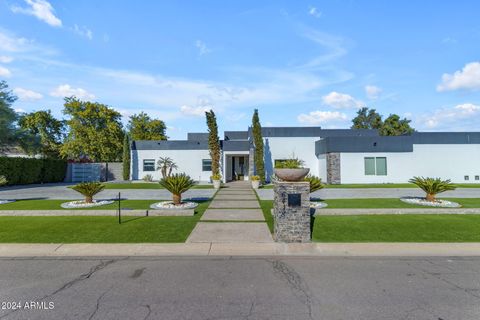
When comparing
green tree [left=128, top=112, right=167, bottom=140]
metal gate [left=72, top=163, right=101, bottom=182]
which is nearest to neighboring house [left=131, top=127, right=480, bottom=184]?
metal gate [left=72, top=163, right=101, bottom=182]

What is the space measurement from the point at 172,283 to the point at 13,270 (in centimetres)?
350

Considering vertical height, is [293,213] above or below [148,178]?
below

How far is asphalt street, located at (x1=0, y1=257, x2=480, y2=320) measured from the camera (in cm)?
Result: 382

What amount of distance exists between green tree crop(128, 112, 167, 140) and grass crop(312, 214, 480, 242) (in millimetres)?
44376

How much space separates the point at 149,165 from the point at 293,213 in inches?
935

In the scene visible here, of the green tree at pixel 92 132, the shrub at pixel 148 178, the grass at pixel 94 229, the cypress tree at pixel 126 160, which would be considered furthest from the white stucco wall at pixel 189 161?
the grass at pixel 94 229

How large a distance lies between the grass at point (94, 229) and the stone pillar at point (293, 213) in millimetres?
2815

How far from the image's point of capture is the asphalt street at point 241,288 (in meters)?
3.82

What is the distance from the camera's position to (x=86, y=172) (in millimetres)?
30406

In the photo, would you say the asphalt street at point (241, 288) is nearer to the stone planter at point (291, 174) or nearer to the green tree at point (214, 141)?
the stone planter at point (291, 174)

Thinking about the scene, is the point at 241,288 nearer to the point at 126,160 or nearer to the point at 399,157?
the point at 399,157

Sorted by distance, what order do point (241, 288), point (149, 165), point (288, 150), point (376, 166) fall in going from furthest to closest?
point (149, 165), point (288, 150), point (376, 166), point (241, 288)

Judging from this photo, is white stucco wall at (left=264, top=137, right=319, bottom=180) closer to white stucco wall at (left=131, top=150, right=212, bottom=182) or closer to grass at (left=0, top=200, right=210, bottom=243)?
white stucco wall at (left=131, top=150, right=212, bottom=182)

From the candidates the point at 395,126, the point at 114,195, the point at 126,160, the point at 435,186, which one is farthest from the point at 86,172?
the point at 395,126
